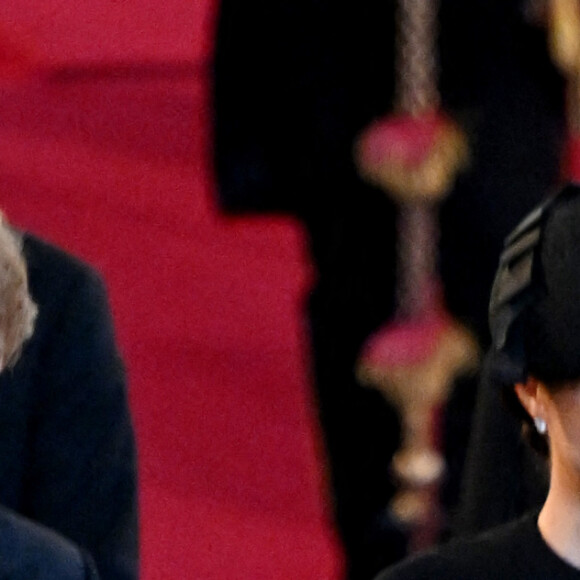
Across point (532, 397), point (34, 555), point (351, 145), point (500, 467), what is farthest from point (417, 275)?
point (34, 555)

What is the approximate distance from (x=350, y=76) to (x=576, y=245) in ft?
1.65

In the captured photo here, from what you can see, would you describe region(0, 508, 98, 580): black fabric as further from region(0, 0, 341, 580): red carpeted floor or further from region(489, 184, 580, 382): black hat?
region(0, 0, 341, 580): red carpeted floor

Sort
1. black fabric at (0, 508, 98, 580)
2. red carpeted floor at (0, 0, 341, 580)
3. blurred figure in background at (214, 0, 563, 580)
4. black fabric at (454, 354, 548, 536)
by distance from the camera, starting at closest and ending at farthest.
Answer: black fabric at (0, 508, 98, 580) → black fabric at (454, 354, 548, 536) → blurred figure in background at (214, 0, 563, 580) → red carpeted floor at (0, 0, 341, 580)

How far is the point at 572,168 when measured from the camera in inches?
54.5

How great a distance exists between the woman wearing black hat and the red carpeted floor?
2.40ft

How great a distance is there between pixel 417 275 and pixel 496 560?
0.50m

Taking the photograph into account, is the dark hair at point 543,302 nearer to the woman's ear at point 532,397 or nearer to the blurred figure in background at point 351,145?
the woman's ear at point 532,397

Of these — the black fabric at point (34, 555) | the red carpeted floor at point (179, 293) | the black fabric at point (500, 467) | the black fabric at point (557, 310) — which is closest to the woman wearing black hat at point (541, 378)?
the black fabric at point (557, 310)

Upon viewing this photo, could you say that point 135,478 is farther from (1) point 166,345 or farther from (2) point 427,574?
(1) point 166,345

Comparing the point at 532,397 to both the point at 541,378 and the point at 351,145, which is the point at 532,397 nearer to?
the point at 541,378

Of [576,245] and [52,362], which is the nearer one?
[576,245]

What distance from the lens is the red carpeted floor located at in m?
1.59

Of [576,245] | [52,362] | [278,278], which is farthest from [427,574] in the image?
[278,278]

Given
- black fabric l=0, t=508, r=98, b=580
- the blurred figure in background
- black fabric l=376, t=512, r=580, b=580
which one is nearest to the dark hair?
Answer: black fabric l=376, t=512, r=580, b=580
